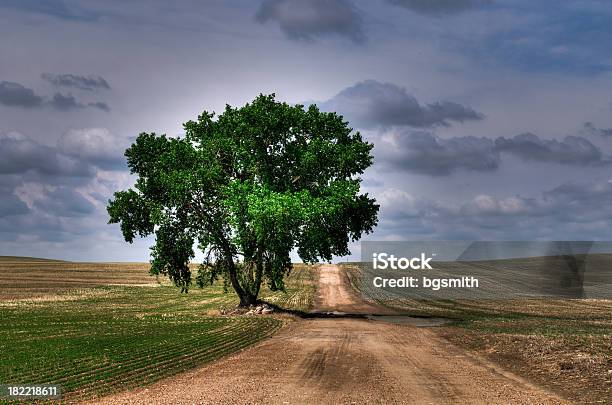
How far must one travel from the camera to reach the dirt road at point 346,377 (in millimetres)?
21094

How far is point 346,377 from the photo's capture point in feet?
81.8

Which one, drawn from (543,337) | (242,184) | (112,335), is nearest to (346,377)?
(543,337)

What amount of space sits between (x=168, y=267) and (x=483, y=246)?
1528 inches

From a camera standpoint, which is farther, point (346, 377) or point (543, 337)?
point (543, 337)

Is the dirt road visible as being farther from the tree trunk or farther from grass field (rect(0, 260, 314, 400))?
the tree trunk

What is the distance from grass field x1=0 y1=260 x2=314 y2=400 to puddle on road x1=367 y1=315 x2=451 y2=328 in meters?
9.73

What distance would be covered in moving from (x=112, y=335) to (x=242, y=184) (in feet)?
57.9

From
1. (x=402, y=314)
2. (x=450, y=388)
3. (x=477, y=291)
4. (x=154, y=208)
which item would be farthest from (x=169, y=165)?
(x=477, y=291)

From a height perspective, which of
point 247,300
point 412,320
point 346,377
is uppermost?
point 247,300

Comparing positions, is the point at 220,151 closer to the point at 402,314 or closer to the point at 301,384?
the point at 402,314

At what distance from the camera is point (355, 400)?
20.6m

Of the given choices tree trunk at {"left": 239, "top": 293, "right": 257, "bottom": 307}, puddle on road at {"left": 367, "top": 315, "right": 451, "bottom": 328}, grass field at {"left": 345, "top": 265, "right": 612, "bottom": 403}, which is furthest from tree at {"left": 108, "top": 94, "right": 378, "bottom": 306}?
grass field at {"left": 345, "top": 265, "right": 612, "bottom": 403}

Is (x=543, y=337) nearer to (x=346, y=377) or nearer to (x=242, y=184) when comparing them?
(x=346, y=377)

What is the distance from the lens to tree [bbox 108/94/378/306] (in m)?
52.3
